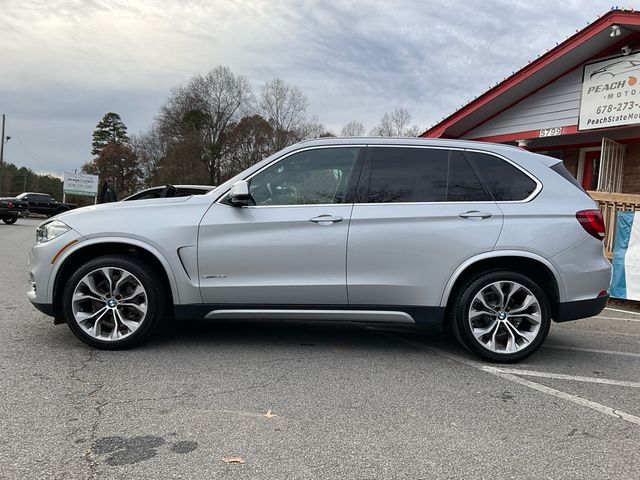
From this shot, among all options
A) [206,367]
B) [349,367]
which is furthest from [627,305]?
[206,367]

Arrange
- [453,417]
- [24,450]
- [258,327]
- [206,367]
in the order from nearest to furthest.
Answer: [24,450] < [453,417] < [206,367] < [258,327]

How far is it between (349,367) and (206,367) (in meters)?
1.16

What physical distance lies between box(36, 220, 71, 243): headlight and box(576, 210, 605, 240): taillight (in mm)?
4373

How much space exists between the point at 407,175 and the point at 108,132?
90004mm

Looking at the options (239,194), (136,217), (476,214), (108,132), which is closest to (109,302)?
(136,217)

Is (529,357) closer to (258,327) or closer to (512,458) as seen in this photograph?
(512,458)

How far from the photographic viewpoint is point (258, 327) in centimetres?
547

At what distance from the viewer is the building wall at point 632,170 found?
Result: 1120 centimetres

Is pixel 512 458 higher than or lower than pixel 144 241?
lower

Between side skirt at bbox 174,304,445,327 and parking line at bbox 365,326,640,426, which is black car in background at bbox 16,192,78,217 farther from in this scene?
parking line at bbox 365,326,640,426

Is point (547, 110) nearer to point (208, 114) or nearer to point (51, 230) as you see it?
point (51, 230)

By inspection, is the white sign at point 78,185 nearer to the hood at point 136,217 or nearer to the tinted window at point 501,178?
the hood at point 136,217

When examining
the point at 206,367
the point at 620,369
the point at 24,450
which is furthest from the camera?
the point at 620,369

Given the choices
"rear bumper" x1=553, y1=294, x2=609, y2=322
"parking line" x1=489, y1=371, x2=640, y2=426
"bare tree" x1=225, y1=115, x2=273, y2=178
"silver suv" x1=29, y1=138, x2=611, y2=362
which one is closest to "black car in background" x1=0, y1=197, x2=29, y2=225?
"silver suv" x1=29, y1=138, x2=611, y2=362
